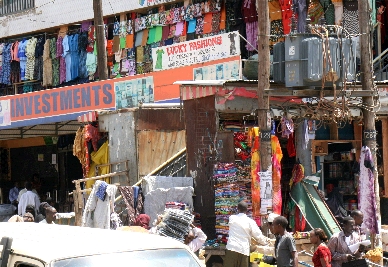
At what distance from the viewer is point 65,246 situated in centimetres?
586

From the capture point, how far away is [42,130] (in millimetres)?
23000

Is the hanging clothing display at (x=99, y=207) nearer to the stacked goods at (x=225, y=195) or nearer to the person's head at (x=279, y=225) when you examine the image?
the stacked goods at (x=225, y=195)

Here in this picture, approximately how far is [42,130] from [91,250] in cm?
1762

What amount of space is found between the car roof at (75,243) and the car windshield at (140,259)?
0.04 m

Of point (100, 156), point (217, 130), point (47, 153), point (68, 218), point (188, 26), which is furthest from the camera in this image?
point (47, 153)

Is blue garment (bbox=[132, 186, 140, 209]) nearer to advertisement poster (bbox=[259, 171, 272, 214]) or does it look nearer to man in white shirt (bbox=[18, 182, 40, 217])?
advertisement poster (bbox=[259, 171, 272, 214])

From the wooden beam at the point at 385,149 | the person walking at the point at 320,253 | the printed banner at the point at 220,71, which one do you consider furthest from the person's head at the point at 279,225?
the printed banner at the point at 220,71

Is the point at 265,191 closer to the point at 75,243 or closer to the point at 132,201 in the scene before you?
the point at 132,201

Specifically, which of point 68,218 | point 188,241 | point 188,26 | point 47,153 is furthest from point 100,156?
point 47,153

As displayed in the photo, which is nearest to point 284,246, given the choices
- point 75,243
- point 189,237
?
point 189,237

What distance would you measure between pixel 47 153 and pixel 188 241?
15.2 meters

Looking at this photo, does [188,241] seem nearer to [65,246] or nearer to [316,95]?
[316,95]

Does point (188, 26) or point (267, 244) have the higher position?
point (188, 26)

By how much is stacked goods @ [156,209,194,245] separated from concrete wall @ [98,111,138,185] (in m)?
3.77
